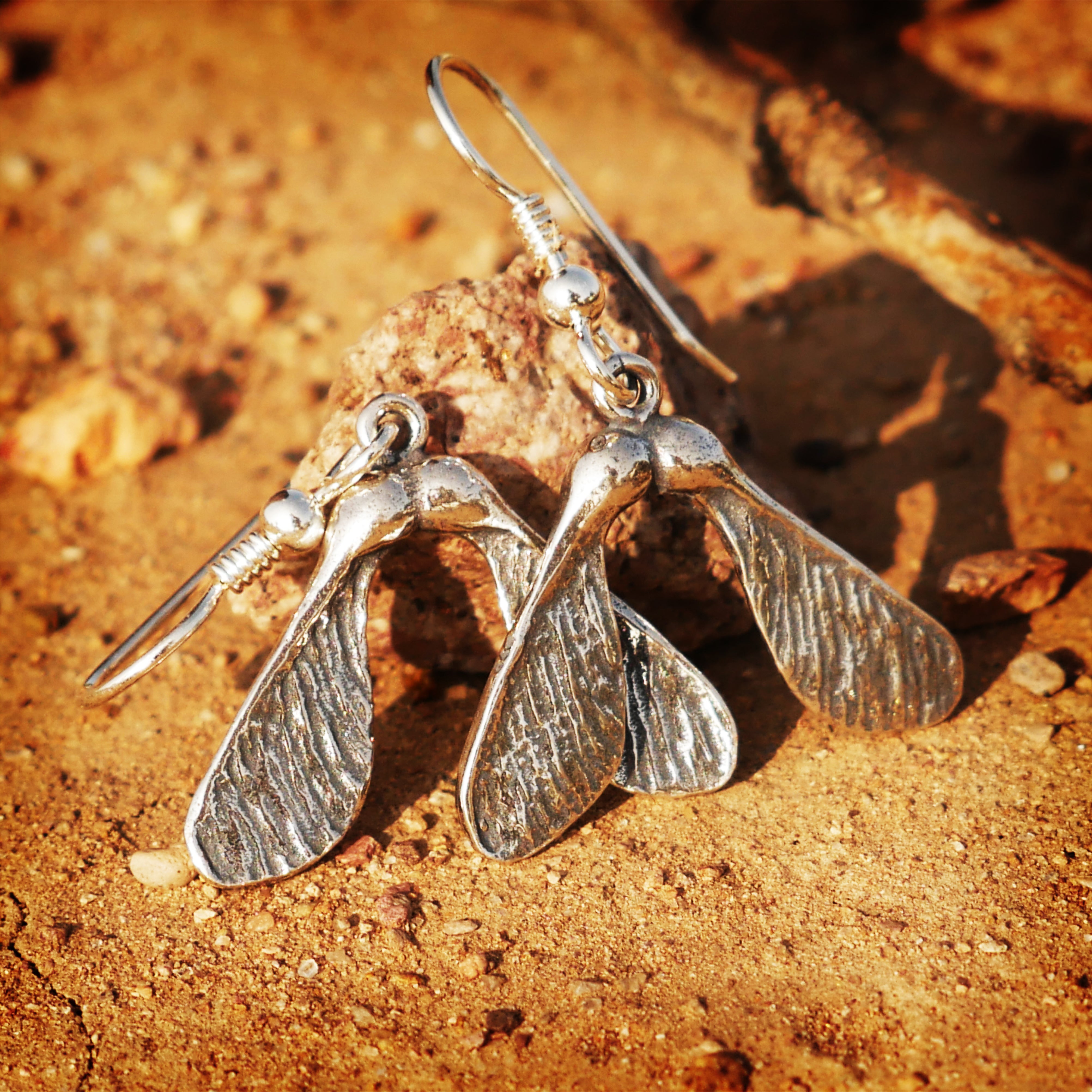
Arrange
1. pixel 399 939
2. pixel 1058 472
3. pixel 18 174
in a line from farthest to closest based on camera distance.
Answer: pixel 18 174 → pixel 1058 472 → pixel 399 939

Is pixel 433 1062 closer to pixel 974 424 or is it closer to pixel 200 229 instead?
pixel 974 424

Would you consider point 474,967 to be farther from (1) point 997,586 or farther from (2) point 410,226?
(2) point 410,226

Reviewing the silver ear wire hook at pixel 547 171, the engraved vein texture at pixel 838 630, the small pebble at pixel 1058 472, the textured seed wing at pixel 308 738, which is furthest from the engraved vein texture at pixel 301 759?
the small pebble at pixel 1058 472

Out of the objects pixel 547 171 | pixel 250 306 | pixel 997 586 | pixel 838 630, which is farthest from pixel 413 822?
pixel 250 306

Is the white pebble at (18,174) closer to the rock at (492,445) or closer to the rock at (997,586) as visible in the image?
the rock at (492,445)

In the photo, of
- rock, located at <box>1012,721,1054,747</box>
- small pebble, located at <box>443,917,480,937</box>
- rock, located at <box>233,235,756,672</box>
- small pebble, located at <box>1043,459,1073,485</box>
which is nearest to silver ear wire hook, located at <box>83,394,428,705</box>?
rock, located at <box>233,235,756,672</box>

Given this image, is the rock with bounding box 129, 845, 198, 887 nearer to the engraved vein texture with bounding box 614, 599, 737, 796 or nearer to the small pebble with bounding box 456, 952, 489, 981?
the small pebble with bounding box 456, 952, 489, 981

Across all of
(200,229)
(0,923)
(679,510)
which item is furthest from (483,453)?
(200,229)
